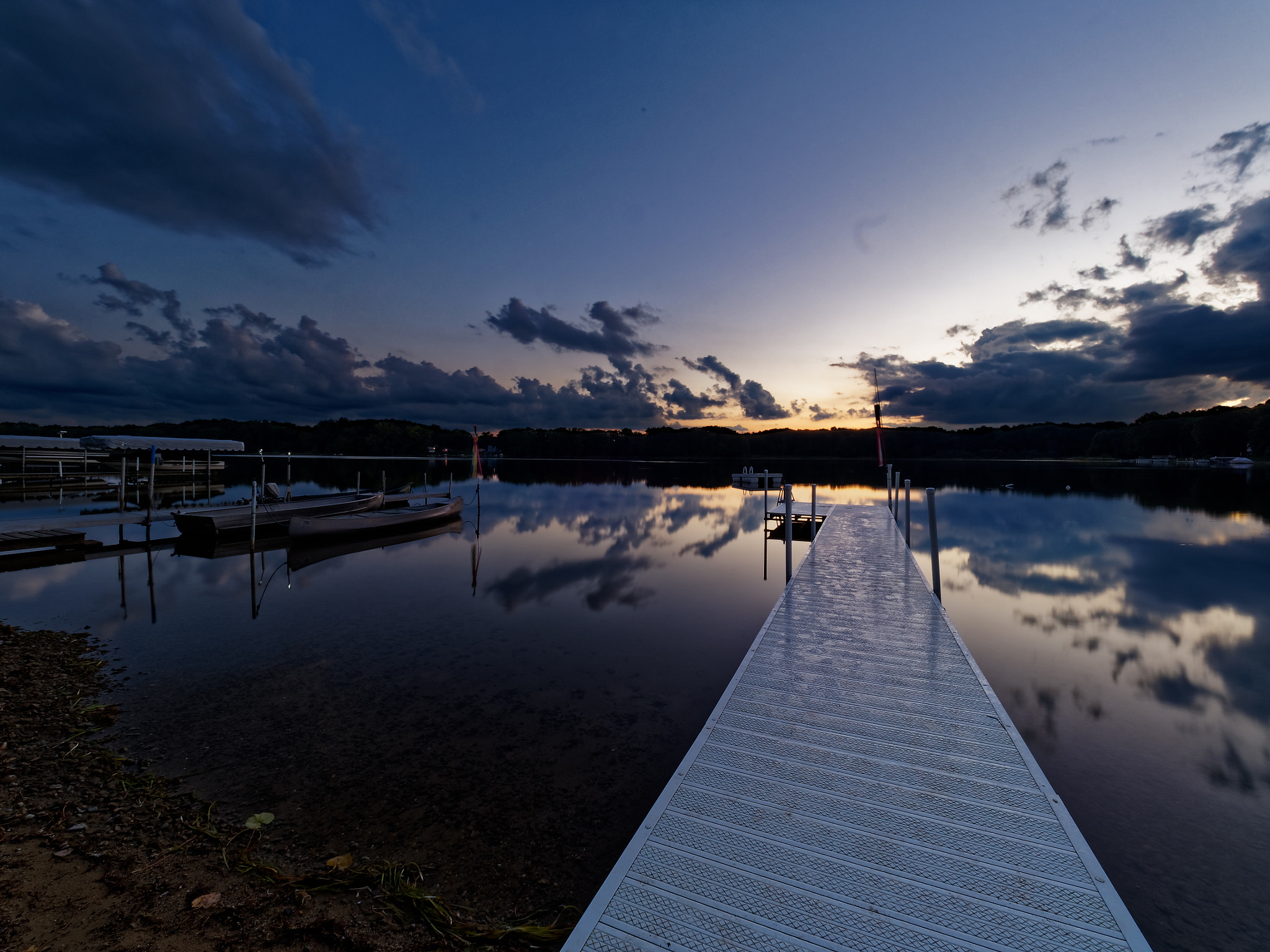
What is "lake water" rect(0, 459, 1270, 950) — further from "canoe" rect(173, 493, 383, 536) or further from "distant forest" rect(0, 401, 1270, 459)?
"distant forest" rect(0, 401, 1270, 459)

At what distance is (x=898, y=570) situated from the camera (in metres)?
11.6

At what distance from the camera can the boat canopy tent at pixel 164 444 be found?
25.5 metres

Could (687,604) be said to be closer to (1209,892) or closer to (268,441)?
(1209,892)

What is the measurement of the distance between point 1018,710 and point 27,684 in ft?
44.2

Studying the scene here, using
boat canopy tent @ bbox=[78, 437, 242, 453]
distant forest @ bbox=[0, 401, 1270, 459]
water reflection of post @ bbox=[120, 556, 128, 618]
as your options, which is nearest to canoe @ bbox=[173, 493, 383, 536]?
water reflection of post @ bbox=[120, 556, 128, 618]

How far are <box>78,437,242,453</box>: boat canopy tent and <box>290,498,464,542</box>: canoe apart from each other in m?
9.82

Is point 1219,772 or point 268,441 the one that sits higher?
point 268,441

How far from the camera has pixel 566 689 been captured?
7.88m

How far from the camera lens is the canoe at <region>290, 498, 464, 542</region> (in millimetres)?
19359

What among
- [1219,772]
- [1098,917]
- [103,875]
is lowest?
[1219,772]

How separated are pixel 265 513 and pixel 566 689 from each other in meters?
19.4

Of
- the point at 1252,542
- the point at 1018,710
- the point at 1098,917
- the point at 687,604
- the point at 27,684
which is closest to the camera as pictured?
the point at 1098,917

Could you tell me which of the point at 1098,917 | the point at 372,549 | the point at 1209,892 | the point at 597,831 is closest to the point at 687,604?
the point at 597,831

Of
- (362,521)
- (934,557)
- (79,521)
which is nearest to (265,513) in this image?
(362,521)
